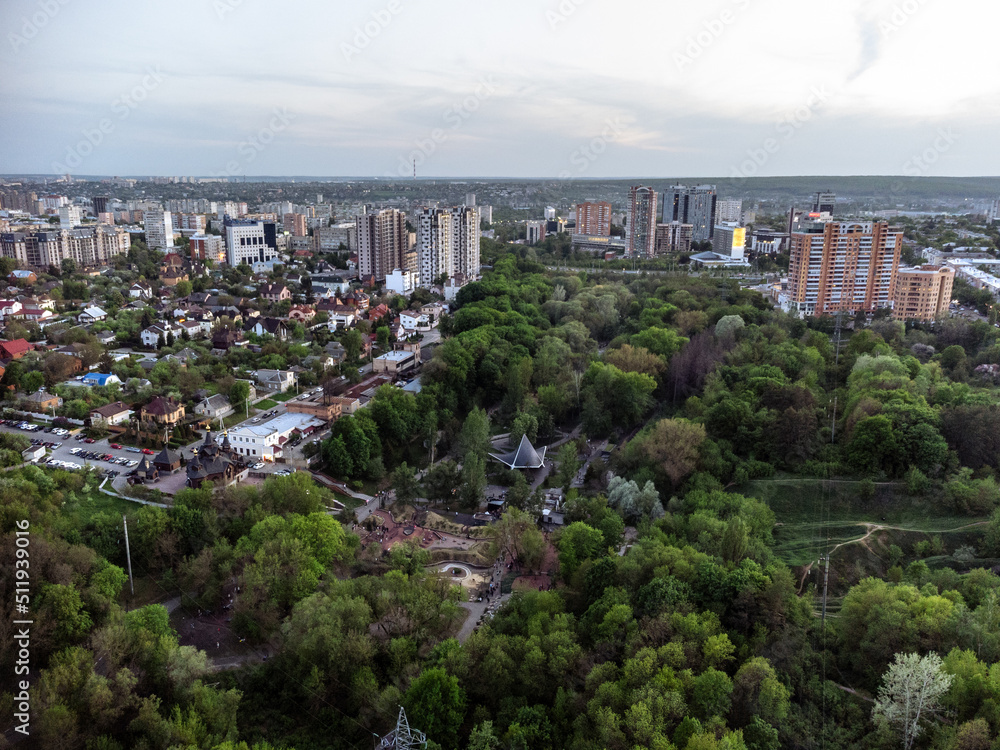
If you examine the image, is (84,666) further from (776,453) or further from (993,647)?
(776,453)

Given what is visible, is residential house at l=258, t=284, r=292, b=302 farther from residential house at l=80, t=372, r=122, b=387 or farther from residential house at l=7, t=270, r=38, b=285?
residential house at l=80, t=372, r=122, b=387

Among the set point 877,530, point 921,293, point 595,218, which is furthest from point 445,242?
point 877,530

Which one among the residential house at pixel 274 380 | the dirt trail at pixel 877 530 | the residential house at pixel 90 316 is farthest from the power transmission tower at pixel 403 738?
the residential house at pixel 90 316

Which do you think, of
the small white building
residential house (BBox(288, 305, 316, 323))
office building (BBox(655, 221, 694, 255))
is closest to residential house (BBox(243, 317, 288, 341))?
residential house (BBox(288, 305, 316, 323))

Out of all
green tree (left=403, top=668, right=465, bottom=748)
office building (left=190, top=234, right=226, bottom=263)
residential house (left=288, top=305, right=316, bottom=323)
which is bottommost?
green tree (left=403, top=668, right=465, bottom=748)

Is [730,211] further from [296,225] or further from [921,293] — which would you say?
[296,225]

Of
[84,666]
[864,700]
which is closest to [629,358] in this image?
[864,700]

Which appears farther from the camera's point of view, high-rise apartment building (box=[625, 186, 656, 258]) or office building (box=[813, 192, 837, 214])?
high-rise apartment building (box=[625, 186, 656, 258])
